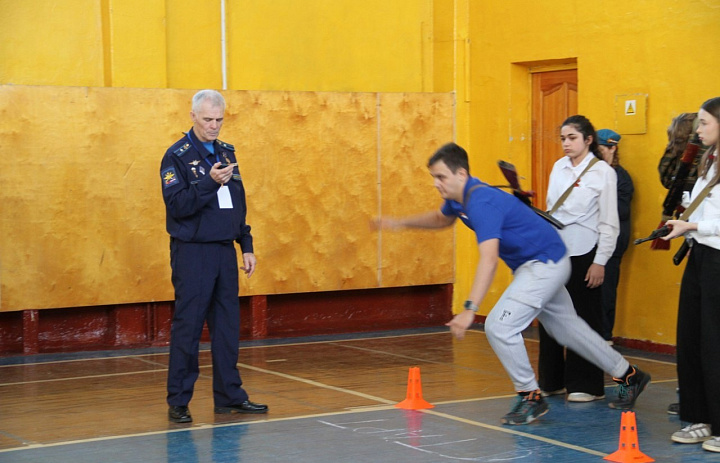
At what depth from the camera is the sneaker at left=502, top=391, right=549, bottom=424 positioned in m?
6.32

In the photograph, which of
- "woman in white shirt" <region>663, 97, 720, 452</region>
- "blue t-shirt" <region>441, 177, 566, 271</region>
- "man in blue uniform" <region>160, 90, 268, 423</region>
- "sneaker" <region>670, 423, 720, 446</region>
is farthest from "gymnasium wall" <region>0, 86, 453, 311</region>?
"sneaker" <region>670, 423, 720, 446</region>

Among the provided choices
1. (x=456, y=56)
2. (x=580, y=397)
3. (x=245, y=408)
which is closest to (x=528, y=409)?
(x=580, y=397)

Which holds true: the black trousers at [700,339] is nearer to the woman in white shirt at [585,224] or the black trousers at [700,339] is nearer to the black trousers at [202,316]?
the woman in white shirt at [585,224]

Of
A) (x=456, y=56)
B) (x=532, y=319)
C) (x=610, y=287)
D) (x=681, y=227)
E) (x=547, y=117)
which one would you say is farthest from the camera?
(x=456, y=56)

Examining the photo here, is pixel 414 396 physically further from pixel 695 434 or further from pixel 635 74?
pixel 635 74

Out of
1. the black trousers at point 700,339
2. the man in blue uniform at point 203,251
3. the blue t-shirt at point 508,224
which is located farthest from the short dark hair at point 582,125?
the man in blue uniform at point 203,251

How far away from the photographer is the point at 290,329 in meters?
10.9

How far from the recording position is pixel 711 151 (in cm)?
576

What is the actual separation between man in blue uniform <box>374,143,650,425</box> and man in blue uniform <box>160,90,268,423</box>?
100cm

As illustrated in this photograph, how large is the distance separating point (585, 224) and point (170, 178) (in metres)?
2.80

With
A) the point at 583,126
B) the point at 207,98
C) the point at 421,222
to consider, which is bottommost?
the point at 421,222

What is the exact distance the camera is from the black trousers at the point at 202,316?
6.56 metres

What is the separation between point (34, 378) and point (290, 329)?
3200 millimetres

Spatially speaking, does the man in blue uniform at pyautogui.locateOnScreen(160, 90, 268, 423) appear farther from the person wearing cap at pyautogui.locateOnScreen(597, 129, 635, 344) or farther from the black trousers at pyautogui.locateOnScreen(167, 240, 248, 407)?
the person wearing cap at pyautogui.locateOnScreen(597, 129, 635, 344)
